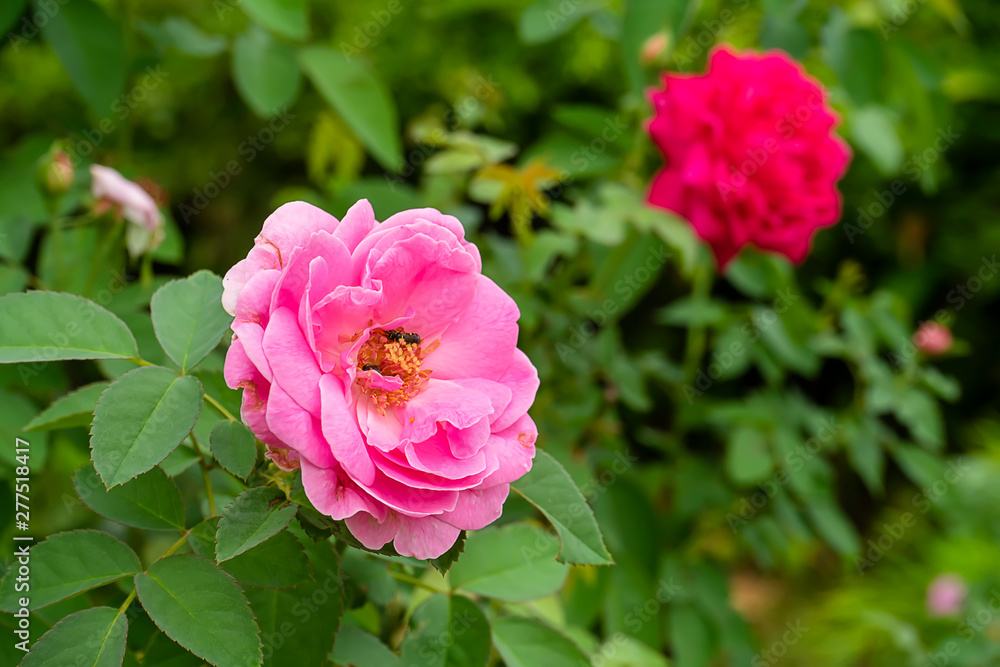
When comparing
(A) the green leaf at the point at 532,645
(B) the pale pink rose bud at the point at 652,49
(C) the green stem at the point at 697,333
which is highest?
(B) the pale pink rose bud at the point at 652,49

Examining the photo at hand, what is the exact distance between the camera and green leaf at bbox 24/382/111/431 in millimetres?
513

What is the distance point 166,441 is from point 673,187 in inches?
27.7

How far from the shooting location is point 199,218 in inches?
83.4

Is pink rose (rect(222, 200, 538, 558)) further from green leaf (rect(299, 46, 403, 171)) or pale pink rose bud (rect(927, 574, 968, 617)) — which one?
pale pink rose bud (rect(927, 574, 968, 617))

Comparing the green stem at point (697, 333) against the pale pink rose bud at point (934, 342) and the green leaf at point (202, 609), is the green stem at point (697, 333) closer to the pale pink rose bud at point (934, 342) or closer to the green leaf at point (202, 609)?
the pale pink rose bud at point (934, 342)

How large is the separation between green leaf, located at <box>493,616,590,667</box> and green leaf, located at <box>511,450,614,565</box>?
0.11 m

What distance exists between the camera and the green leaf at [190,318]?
0.48 metres

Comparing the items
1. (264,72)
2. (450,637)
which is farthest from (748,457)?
(264,72)

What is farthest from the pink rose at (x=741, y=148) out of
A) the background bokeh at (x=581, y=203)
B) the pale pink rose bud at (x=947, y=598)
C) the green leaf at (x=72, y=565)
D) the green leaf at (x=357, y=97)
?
the pale pink rose bud at (x=947, y=598)

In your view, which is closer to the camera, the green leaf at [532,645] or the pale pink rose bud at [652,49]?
the green leaf at [532,645]

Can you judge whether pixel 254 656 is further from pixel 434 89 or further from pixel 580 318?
pixel 434 89

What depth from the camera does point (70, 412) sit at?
0.54m

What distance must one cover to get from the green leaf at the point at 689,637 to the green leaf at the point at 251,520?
0.91 metres

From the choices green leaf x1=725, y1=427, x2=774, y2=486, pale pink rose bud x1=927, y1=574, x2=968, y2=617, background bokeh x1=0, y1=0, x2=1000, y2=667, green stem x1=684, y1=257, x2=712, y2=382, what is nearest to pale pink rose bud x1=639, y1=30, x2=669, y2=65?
background bokeh x1=0, y1=0, x2=1000, y2=667
